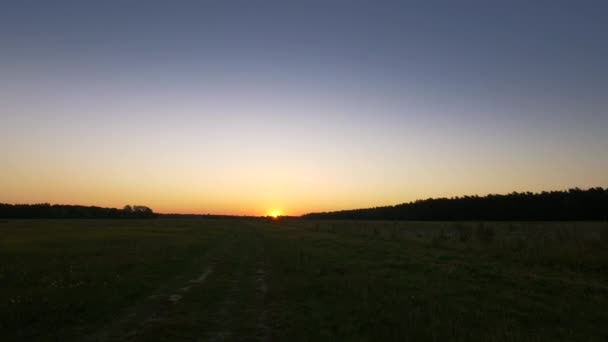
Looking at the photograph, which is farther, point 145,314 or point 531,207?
point 531,207

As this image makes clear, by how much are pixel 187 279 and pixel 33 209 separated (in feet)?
672

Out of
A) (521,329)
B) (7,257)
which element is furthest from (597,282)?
(7,257)

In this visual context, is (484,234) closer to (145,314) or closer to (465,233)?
(465,233)

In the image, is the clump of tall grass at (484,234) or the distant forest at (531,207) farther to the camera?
the distant forest at (531,207)

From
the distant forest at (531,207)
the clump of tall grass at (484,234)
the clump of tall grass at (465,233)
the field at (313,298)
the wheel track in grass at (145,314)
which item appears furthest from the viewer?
the distant forest at (531,207)

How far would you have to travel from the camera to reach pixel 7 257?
27.7 meters

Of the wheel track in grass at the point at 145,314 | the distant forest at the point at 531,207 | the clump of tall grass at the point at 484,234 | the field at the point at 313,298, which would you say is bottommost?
the wheel track in grass at the point at 145,314

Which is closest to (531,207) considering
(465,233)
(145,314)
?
(465,233)

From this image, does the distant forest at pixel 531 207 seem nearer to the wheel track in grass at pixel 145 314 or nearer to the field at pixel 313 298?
the field at pixel 313 298

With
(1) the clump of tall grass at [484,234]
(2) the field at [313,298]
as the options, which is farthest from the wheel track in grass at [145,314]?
(1) the clump of tall grass at [484,234]

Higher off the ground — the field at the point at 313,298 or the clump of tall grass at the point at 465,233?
the clump of tall grass at the point at 465,233

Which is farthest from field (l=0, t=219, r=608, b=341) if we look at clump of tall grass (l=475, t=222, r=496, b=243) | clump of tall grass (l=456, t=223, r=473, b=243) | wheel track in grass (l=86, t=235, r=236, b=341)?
clump of tall grass (l=456, t=223, r=473, b=243)

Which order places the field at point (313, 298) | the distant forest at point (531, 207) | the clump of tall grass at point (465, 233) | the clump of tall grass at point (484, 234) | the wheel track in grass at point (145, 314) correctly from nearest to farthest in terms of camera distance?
the wheel track in grass at point (145, 314), the field at point (313, 298), the clump of tall grass at point (484, 234), the clump of tall grass at point (465, 233), the distant forest at point (531, 207)

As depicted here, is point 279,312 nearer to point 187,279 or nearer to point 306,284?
point 306,284
